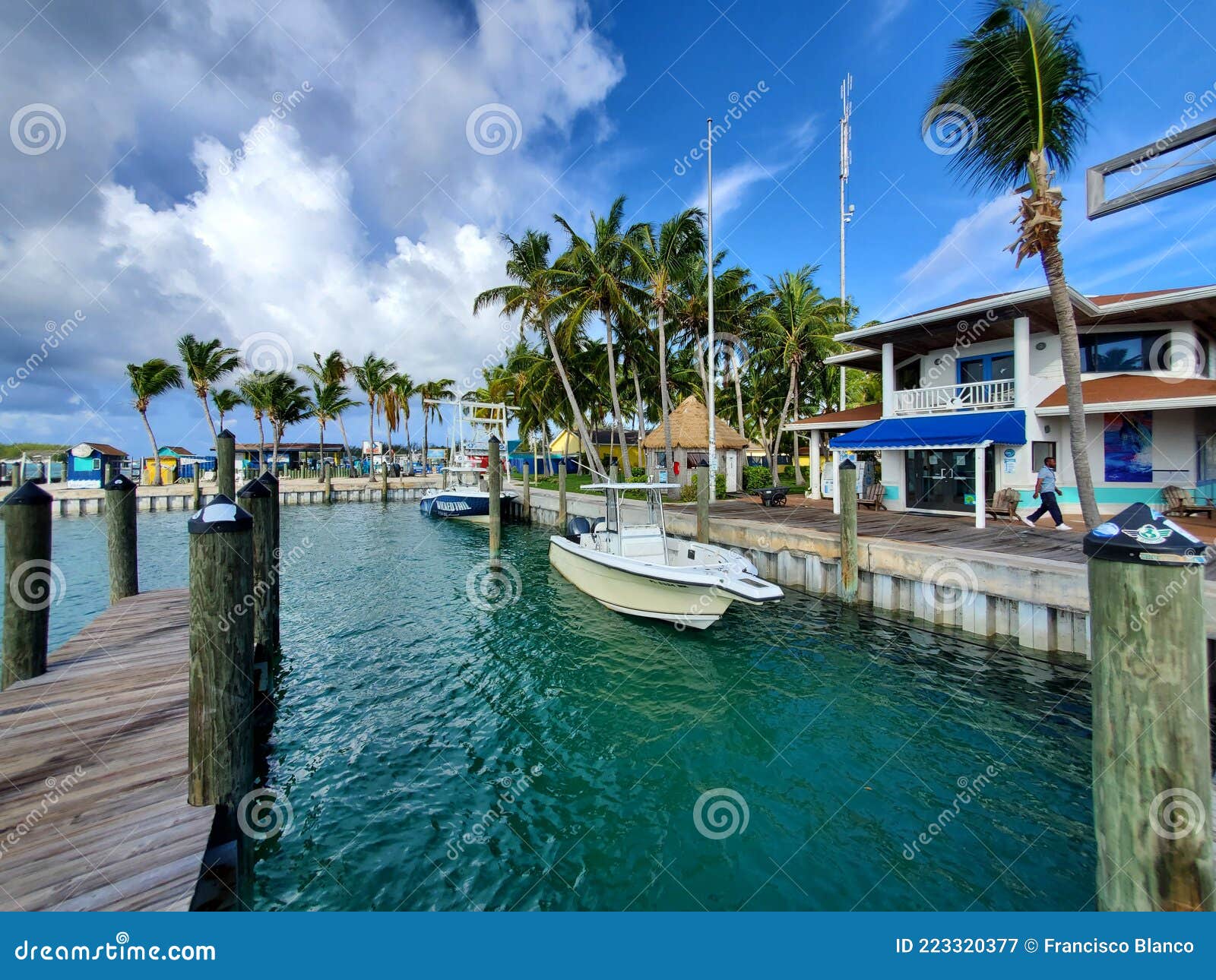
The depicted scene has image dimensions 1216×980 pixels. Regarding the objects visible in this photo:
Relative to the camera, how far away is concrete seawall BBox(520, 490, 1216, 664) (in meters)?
8.09

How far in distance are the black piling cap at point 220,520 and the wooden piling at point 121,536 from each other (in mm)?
4570

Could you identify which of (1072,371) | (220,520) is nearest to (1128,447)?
(1072,371)

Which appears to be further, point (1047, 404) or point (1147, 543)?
point (1047, 404)

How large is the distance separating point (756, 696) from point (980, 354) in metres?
15.6

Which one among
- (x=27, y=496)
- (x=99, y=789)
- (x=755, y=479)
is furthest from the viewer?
(x=755, y=479)

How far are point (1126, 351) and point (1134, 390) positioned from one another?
2540mm

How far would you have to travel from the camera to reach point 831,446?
16984mm

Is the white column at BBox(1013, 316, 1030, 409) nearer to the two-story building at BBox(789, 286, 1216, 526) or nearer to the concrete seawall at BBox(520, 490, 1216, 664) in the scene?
the two-story building at BBox(789, 286, 1216, 526)

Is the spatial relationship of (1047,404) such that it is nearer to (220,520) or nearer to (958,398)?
(958,398)

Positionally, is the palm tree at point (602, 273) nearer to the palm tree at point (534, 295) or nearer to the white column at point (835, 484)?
the palm tree at point (534, 295)

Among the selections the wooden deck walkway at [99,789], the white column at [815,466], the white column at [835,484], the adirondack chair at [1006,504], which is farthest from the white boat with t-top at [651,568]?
the white column at [815,466]

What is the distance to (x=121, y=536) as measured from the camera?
26.0 ft

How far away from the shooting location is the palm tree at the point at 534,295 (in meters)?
22.8
